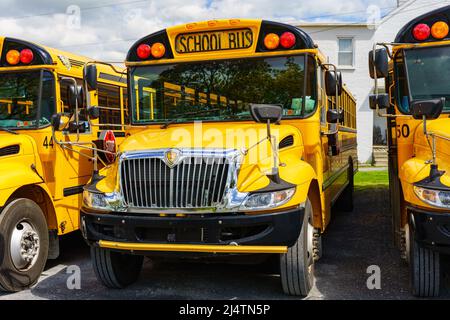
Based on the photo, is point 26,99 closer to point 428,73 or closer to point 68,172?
point 68,172

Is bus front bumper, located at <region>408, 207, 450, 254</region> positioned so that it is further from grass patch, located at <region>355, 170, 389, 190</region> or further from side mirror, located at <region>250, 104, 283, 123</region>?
grass patch, located at <region>355, 170, 389, 190</region>

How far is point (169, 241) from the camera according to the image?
371 centimetres

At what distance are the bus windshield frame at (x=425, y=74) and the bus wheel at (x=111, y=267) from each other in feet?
9.74

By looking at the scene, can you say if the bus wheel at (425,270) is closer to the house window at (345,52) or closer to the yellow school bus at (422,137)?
the yellow school bus at (422,137)

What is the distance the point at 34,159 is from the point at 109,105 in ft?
5.82

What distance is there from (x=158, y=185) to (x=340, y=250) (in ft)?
9.37

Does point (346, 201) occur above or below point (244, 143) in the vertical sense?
below

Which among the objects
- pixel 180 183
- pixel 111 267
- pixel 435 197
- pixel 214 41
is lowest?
pixel 111 267

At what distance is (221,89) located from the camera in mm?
4660

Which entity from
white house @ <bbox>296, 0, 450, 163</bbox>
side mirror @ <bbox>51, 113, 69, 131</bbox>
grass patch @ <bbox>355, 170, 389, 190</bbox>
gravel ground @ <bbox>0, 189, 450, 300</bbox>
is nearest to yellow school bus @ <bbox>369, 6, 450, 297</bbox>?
gravel ground @ <bbox>0, 189, 450, 300</bbox>

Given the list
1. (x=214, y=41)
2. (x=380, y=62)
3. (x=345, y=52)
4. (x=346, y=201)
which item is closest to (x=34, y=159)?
(x=214, y=41)

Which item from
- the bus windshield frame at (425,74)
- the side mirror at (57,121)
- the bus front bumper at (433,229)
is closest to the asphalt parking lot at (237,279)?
the bus front bumper at (433,229)

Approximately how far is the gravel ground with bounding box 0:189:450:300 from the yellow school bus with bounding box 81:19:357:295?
240 mm
